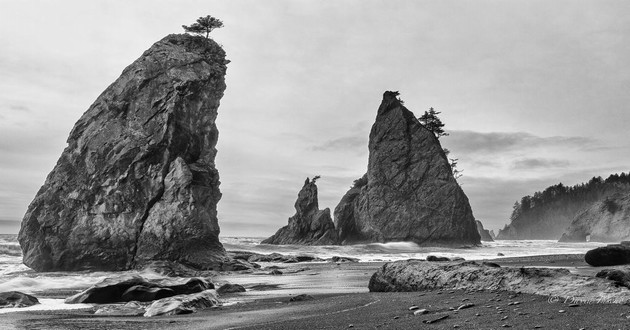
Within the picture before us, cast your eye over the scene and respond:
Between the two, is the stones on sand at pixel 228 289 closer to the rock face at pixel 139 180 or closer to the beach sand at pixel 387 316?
the beach sand at pixel 387 316

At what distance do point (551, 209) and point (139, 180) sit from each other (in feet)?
522

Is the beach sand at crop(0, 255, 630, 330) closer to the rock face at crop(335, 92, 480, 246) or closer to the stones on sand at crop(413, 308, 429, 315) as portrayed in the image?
the stones on sand at crop(413, 308, 429, 315)

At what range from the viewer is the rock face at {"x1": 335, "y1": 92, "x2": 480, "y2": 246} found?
79.0m

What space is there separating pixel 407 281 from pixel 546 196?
560 feet

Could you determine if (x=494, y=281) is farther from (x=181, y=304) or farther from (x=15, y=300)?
(x=15, y=300)

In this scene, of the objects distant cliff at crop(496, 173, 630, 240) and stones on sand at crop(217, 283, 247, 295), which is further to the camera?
distant cliff at crop(496, 173, 630, 240)

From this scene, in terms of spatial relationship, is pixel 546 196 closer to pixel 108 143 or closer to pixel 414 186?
pixel 414 186

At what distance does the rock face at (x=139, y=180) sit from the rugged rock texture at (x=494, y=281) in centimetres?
1780

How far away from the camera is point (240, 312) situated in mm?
9570

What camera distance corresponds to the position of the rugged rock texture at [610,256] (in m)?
→ 16.4

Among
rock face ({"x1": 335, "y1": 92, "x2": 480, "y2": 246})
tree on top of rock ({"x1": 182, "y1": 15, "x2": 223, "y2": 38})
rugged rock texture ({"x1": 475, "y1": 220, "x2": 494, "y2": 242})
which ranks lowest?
rugged rock texture ({"x1": 475, "y1": 220, "x2": 494, "y2": 242})

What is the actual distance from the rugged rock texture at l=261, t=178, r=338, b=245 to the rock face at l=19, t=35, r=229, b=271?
4102 centimetres

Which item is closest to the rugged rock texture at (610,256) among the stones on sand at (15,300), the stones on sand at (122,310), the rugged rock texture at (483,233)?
the stones on sand at (122,310)

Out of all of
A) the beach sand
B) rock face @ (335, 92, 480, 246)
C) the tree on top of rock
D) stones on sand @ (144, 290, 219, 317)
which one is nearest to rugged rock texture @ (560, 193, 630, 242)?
rock face @ (335, 92, 480, 246)
